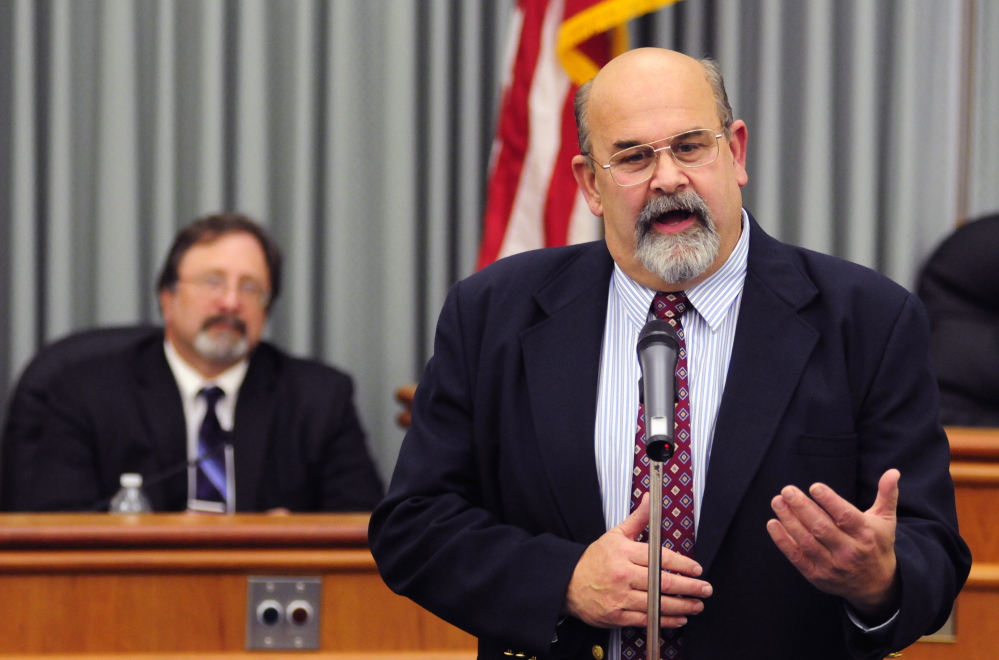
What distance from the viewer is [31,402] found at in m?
3.39

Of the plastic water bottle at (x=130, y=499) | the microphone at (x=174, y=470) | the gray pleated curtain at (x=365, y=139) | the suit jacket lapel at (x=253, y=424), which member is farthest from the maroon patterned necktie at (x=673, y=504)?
the gray pleated curtain at (x=365, y=139)

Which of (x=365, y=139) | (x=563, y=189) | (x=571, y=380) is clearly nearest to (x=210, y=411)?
(x=365, y=139)

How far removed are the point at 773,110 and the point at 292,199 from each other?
5.45 ft

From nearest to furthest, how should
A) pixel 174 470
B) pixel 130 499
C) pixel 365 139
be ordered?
pixel 130 499 < pixel 174 470 < pixel 365 139

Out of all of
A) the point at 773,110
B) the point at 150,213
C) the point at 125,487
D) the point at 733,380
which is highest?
the point at 773,110

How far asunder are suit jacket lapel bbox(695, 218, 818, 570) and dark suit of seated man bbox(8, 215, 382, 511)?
78.4 inches

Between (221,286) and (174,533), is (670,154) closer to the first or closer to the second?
(174,533)

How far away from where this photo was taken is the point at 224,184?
4.05m

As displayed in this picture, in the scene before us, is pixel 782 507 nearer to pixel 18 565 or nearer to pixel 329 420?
pixel 18 565

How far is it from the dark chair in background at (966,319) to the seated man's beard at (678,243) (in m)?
1.89

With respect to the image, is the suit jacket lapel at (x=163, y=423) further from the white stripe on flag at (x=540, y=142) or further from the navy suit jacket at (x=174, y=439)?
the white stripe on flag at (x=540, y=142)

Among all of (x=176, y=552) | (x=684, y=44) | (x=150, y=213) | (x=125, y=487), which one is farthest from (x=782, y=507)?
(x=150, y=213)

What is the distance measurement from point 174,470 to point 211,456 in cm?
18

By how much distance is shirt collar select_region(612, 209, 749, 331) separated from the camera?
1671mm
